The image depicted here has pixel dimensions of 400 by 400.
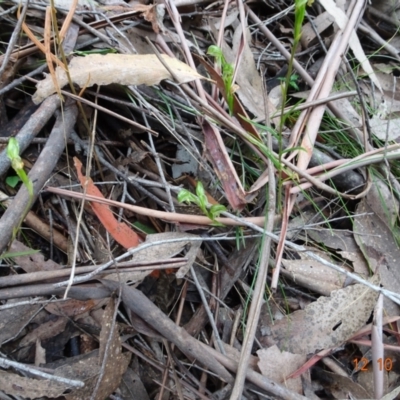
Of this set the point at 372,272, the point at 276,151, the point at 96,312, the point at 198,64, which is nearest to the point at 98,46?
the point at 198,64

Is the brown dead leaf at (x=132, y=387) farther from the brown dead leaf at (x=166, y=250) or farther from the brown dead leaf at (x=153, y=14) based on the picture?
the brown dead leaf at (x=153, y=14)

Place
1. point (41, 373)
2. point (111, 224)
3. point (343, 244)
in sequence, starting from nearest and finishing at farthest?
point (41, 373) → point (111, 224) → point (343, 244)

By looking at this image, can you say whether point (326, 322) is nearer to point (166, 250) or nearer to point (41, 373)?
point (166, 250)

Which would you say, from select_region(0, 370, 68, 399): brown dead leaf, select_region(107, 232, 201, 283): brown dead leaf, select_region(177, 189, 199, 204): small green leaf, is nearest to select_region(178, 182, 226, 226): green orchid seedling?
select_region(177, 189, 199, 204): small green leaf

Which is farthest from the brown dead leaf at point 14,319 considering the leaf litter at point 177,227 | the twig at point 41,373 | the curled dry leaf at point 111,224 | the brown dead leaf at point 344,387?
the brown dead leaf at point 344,387

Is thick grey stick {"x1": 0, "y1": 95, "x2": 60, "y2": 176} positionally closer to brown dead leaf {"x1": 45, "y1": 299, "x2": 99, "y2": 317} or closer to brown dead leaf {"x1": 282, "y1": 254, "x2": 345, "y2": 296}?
brown dead leaf {"x1": 45, "y1": 299, "x2": 99, "y2": 317}

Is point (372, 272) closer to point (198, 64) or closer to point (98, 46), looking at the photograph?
point (198, 64)

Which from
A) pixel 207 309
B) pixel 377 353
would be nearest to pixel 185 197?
pixel 207 309
